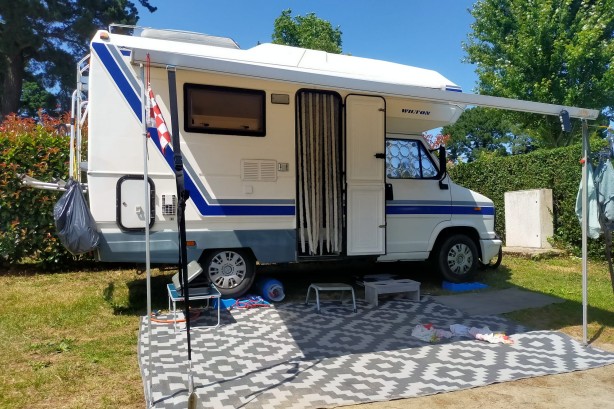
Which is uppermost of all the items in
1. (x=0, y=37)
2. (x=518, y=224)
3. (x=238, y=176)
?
(x=0, y=37)

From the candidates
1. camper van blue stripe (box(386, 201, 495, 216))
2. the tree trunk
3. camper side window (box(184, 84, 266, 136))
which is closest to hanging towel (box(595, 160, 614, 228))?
camper van blue stripe (box(386, 201, 495, 216))

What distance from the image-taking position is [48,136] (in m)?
7.31

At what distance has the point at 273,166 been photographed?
6.00 metres

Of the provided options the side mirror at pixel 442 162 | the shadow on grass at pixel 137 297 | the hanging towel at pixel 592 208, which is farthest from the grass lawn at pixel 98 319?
the side mirror at pixel 442 162

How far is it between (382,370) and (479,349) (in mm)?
1176

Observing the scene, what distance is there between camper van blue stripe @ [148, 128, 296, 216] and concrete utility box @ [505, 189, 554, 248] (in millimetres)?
6157

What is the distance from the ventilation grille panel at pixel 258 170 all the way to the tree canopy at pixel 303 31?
46.6 feet

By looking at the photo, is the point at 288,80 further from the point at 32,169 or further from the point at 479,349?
the point at 32,169

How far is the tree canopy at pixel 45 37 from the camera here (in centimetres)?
1762

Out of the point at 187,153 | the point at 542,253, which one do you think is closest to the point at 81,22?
the point at 187,153

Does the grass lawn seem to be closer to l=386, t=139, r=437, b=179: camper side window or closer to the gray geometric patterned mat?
the gray geometric patterned mat

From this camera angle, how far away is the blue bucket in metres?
6.10

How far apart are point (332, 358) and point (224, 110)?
3160mm

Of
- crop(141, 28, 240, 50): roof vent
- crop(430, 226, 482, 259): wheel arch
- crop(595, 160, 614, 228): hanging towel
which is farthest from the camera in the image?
crop(430, 226, 482, 259): wheel arch
